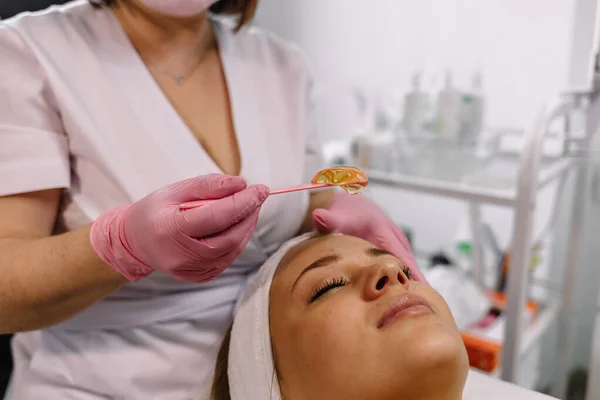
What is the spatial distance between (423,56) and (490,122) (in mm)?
308

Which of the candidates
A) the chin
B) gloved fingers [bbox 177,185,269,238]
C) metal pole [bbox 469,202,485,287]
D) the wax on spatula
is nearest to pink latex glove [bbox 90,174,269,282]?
gloved fingers [bbox 177,185,269,238]

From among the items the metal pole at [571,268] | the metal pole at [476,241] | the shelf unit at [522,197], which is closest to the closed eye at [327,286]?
the shelf unit at [522,197]

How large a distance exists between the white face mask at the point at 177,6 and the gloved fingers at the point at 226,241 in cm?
36

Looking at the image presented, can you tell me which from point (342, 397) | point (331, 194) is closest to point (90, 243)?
point (342, 397)

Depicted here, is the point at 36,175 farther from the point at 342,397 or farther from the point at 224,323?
the point at 342,397

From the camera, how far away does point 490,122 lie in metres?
1.64

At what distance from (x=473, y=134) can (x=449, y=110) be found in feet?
0.30

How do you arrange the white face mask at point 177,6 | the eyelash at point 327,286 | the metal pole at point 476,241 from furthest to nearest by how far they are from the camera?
the metal pole at point 476,241 → the white face mask at point 177,6 → the eyelash at point 327,286

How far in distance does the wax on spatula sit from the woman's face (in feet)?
0.30

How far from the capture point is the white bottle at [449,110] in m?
1.45

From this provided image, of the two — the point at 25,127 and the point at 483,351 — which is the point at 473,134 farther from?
the point at 25,127

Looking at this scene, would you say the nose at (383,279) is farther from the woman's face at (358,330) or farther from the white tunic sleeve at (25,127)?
the white tunic sleeve at (25,127)

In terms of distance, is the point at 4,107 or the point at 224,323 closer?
the point at 4,107

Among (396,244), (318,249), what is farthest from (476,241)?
(318,249)
